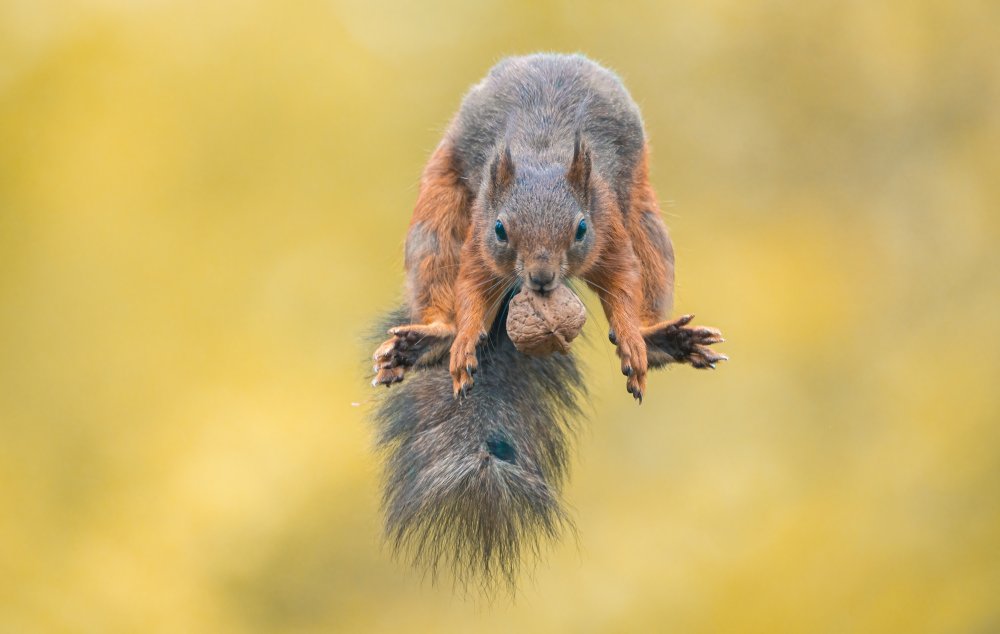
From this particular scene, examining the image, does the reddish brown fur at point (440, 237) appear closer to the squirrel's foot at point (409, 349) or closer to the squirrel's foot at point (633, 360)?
the squirrel's foot at point (409, 349)

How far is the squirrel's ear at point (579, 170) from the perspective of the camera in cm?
268

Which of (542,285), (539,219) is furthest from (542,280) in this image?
(539,219)

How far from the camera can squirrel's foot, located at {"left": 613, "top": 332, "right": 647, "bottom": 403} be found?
2.69 meters

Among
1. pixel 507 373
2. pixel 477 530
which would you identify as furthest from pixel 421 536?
pixel 507 373

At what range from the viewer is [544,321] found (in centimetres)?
257

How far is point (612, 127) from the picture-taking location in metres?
2.98

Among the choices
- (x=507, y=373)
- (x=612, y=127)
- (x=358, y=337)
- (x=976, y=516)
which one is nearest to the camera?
(x=612, y=127)

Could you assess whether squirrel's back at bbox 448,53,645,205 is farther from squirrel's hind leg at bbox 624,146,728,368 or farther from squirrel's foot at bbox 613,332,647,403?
squirrel's foot at bbox 613,332,647,403

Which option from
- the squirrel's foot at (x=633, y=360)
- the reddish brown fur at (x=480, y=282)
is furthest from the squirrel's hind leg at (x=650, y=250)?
the squirrel's foot at (x=633, y=360)

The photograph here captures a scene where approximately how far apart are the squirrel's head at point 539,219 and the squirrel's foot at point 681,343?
0.80 ft

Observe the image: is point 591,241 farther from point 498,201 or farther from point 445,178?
point 445,178

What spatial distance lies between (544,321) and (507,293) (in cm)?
50

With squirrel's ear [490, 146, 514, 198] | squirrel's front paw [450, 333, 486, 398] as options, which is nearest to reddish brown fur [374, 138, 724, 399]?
squirrel's front paw [450, 333, 486, 398]

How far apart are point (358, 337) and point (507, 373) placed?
0.49 meters
